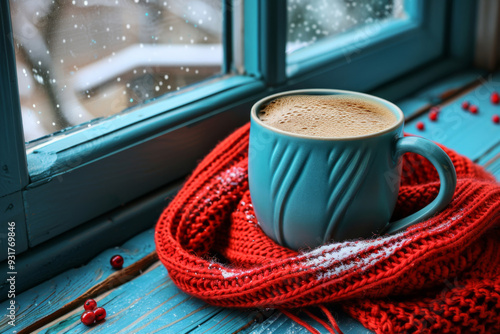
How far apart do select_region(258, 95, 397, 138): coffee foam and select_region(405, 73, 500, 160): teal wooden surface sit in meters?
0.29

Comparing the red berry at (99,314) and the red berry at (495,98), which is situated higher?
the red berry at (495,98)

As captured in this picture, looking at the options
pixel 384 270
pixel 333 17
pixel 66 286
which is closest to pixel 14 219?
pixel 66 286

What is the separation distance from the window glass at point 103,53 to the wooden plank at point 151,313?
170 millimetres

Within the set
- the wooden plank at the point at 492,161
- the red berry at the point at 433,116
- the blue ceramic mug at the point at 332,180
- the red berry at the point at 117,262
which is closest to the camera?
the blue ceramic mug at the point at 332,180

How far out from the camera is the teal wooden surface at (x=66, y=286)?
1.53 ft

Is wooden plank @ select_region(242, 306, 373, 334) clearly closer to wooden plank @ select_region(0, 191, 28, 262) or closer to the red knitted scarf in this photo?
the red knitted scarf

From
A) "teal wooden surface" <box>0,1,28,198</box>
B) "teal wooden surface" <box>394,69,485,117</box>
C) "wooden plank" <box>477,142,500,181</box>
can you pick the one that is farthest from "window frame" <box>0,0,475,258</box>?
"wooden plank" <box>477,142,500,181</box>

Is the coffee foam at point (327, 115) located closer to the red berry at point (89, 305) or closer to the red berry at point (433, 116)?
the red berry at point (89, 305)

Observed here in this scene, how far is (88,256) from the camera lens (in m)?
0.54

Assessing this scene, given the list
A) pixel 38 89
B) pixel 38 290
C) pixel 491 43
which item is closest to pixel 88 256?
pixel 38 290

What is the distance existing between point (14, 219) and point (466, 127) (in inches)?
24.5

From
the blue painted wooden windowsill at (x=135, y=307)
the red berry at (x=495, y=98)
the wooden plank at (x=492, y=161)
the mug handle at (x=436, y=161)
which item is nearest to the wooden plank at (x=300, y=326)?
the blue painted wooden windowsill at (x=135, y=307)

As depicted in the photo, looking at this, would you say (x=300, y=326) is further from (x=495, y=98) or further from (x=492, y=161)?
(x=495, y=98)

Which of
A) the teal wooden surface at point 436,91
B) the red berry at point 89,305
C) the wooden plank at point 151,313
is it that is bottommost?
the wooden plank at point 151,313
